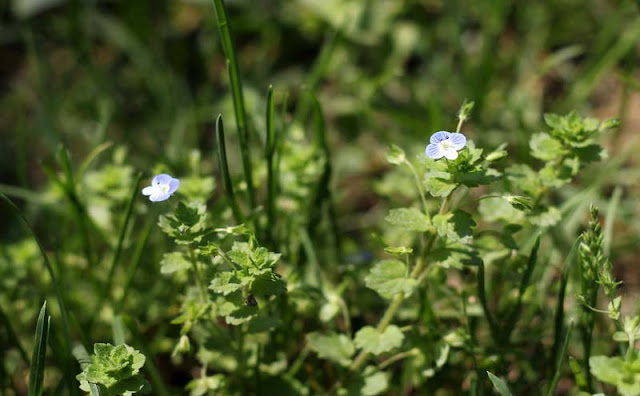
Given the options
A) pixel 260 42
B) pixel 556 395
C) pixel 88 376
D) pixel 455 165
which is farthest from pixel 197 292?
pixel 260 42

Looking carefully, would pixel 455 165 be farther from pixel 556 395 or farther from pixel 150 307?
pixel 150 307

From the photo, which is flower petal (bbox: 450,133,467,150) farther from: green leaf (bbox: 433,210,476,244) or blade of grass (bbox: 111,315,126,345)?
blade of grass (bbox: 111,315,126,345)

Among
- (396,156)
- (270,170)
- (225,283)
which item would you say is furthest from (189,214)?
(396,156)

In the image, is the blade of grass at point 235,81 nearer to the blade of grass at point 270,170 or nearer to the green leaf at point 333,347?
the blade of grass at point 270,170

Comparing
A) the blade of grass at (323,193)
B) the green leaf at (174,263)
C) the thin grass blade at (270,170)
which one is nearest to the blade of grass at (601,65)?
the blade of grass at (323,193)

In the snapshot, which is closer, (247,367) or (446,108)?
(247,367)

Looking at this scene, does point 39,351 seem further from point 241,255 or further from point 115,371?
point 241,255
